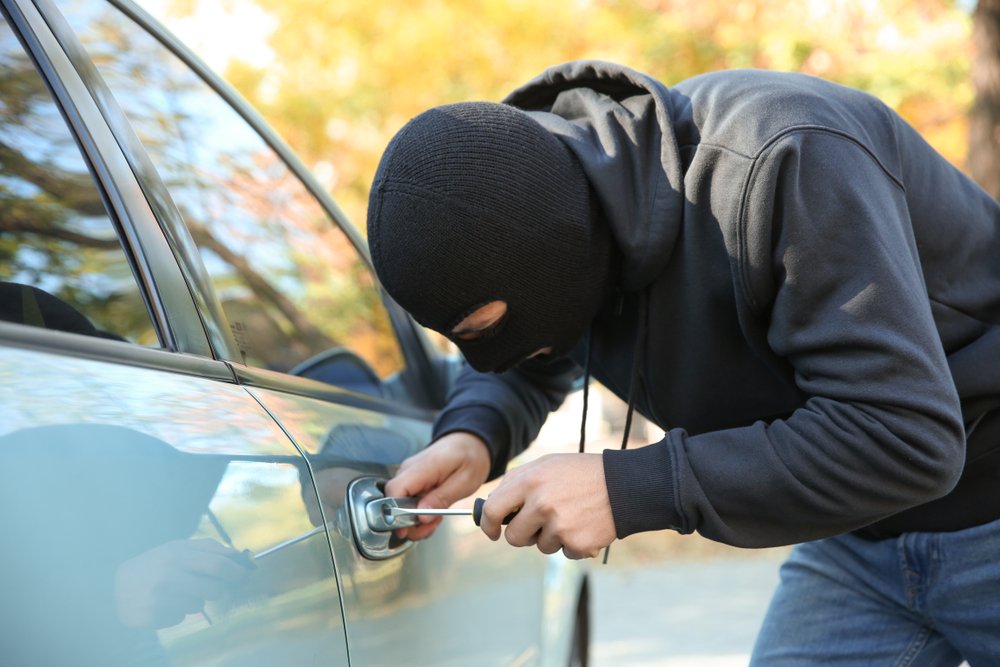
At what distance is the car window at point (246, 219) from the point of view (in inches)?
69.6

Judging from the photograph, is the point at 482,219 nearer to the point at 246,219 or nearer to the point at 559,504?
the point at 559,504

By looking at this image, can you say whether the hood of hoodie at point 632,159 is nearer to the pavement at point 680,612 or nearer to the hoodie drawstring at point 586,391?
the hoodie drawstring at point 586,391

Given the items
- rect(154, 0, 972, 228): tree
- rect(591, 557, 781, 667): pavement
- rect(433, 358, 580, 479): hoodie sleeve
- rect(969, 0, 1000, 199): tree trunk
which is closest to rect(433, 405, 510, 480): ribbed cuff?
rect(433, 358, 580, 479): hoodie sleeve

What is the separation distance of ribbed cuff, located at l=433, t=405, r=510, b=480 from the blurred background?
4023 millimetres

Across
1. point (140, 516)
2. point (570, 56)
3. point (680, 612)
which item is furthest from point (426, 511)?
point (570, 56)

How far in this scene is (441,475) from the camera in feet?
→ 6.40

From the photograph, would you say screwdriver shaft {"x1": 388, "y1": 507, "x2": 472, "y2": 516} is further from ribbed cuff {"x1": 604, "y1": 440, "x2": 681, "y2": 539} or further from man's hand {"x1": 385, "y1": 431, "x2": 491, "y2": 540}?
ribbed cuff {"x1": 604, "y1": 440, "x2": 681, "y2": 539}

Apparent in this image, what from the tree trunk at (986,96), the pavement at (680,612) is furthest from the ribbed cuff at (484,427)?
the tree trunk at (986,96)

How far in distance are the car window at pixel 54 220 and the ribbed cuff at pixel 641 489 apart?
672 mm

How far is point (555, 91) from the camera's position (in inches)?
75.5

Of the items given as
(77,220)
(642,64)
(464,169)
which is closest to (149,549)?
(77,220)

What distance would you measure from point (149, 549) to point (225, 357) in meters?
0.49

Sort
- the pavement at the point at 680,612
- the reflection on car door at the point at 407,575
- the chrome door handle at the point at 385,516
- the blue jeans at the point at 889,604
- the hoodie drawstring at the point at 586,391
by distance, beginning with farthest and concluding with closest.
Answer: the pavement at the point at 680,612 < the hoodie drawstring at the point at 586,391 < the blue jeans at the point at 889,604 < the chrome door handle at the point at 385,516 < the reflection on car door at the point at 407,575

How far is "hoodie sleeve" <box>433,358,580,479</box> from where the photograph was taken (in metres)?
2.14
